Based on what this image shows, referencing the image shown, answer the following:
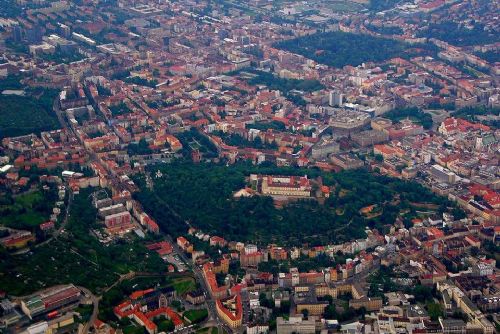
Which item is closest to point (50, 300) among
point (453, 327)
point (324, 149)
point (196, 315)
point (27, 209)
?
point (196, 315)

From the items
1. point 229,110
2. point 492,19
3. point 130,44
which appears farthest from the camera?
point 492,19

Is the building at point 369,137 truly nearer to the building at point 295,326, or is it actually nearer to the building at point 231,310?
the building at point 231,310

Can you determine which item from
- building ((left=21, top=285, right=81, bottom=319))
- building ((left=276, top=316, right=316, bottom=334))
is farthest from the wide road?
building ((left=276, top=316, right=316, bottom=334))

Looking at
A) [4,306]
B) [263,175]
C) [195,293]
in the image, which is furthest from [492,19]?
[4,306]

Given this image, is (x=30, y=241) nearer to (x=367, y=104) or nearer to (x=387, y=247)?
(x=387, y=247)

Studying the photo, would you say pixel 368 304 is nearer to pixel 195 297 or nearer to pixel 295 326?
pixel 295 326

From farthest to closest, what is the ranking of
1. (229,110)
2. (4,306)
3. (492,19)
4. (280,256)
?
1. (492,19)
2. (229,110)
3. (280,256)
4. (4,306)

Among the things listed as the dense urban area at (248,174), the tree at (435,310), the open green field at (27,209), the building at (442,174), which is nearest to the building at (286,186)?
the dense urban area at (248,174)
